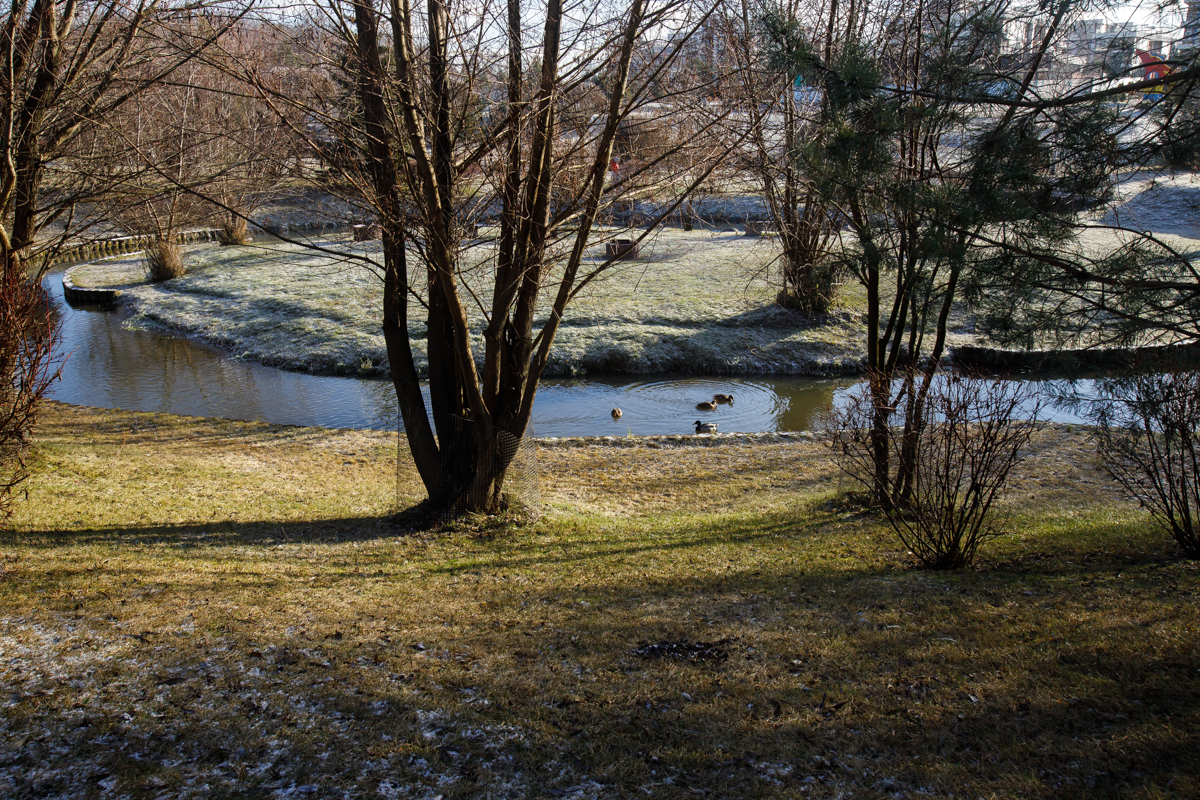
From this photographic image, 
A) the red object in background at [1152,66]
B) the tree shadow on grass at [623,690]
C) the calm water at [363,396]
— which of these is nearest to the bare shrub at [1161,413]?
the tree shadow on grass at [623,690]

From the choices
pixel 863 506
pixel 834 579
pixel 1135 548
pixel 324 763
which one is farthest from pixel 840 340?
pixel 324 763

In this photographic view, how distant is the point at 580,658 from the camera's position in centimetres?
478

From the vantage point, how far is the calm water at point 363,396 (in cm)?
1418

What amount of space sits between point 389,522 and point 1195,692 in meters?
6.58

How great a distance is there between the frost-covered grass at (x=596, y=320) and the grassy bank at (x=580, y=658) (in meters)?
7.99

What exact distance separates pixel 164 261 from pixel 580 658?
2724 cm

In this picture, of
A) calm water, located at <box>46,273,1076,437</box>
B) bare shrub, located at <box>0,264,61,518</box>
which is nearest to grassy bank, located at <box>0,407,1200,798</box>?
bare shrub, located at <box>0,264,61,518</box>

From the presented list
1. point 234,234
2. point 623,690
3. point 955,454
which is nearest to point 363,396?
point 955,454

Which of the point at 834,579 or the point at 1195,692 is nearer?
the point at 1195,692

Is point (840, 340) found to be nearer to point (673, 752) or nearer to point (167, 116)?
point (167, 116)

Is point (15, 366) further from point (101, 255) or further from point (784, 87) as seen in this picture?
point (101, 255)

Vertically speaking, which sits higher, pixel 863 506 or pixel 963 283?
pixel 963 283

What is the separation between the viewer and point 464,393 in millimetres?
8219

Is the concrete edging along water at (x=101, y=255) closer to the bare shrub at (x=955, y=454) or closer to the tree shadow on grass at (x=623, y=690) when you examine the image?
the tree shadow on grass at (x=623, y=690)
